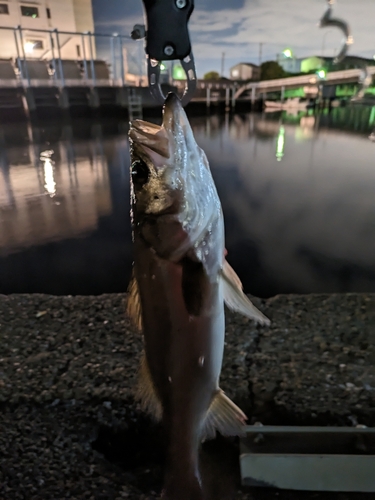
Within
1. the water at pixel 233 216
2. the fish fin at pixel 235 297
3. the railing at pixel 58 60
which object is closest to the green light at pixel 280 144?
the water at pixel 233 216

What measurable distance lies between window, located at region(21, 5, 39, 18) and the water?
10.5 feet

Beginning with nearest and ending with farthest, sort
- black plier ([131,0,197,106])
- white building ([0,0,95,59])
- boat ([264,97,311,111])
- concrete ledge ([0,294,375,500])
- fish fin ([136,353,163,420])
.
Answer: black plier ([131,0,197,106]) < fish fin ([136,353,163,420]) < concrete ledge ([0,294,375,500]) < white building ([0,0,95,59]) < boat ([264,97,311,111])

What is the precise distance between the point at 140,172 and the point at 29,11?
9.19 meters

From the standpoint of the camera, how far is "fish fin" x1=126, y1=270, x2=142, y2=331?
3.47 feet

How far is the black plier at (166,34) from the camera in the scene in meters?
0.89

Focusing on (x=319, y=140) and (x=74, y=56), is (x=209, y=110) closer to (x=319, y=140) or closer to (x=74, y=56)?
(x=319, y=140)

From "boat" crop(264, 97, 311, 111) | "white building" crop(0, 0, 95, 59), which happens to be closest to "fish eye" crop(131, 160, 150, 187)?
"white building" crop(0, 0, 95, 59)

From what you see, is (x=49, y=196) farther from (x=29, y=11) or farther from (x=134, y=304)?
(x=134, y=304)

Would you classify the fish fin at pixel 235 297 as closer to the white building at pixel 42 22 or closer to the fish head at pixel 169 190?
the fish head at pixel 169 190

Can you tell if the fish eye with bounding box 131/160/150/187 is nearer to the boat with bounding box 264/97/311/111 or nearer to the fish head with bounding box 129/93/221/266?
the fish head with bounding box 129/93/221/266

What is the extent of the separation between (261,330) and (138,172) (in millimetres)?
1716

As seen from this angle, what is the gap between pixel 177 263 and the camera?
1022 mm

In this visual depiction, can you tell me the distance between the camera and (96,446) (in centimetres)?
191

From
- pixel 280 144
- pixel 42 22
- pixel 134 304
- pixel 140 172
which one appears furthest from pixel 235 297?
pixel 280 144
